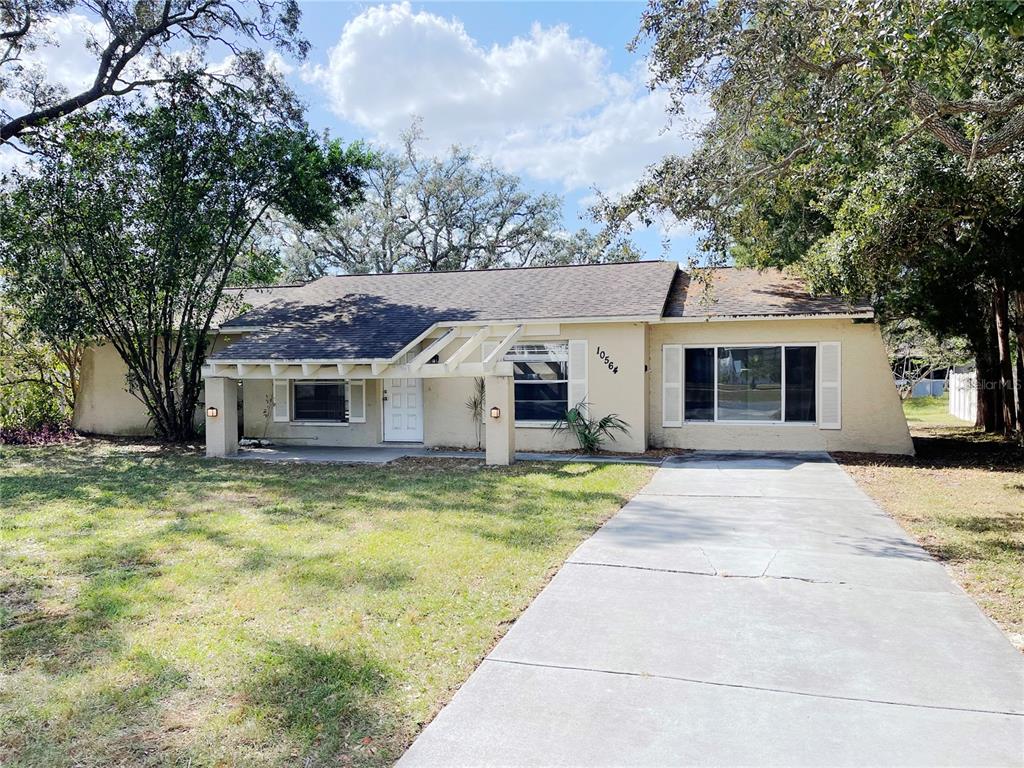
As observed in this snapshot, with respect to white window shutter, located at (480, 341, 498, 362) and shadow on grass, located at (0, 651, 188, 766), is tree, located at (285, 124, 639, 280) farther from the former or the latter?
shadow on grass, located at (0, 651, 188, 766)

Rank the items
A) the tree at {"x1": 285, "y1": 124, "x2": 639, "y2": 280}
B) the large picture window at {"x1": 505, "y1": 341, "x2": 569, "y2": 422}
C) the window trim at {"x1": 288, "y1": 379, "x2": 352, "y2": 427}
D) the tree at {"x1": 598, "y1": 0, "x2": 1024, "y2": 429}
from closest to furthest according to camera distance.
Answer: the tree at {"x1": 598, "y1": 0, "x2": 1024, "y2": 429} → the large picture window at {"x1": 505, "y1": 341, "x2": 569, "y2": 422} → the window trim at {"x1": 288, "y1": 379, "x2": 352, "y2": 427} → the tree at {"x1": 285, "y1": 124, "x2": 639, "y2": 280}

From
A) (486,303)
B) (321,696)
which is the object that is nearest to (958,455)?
(486,303)

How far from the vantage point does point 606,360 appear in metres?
13.2

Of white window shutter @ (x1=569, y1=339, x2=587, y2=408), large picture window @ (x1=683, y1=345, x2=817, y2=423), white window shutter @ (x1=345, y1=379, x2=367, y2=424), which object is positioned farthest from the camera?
white window shutter @ (x1=345, y1=379, x2=367, y2=424)

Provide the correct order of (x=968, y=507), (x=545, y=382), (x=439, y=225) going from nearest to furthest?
1. (x=968, y=507)
2. (x=545, y=382)
3. (x=439, y=225)

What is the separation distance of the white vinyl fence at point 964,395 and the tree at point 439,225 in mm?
16643

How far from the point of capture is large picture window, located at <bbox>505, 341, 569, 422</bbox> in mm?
13594

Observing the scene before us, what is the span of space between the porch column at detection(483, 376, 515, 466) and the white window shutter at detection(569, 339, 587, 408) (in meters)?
2.17

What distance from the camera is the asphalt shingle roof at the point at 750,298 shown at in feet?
41.6

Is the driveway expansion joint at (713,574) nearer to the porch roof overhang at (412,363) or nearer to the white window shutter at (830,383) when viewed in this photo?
the porch roof overhang at (412,363)

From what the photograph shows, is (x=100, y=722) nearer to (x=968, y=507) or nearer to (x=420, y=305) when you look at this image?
(x=968, y=507)

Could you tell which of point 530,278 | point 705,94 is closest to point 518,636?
point 705,94

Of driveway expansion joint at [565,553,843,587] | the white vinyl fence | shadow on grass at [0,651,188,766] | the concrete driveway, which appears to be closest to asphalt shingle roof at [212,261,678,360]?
driveway expansion joint at [565,553,843,587]

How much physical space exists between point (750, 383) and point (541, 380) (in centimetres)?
408
